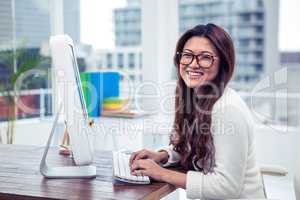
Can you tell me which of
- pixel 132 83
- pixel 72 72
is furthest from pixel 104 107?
pixel 72 72

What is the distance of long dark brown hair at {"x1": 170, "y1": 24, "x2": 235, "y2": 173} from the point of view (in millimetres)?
1419

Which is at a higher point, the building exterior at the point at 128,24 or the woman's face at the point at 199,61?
the building exterior at the point at 128,24

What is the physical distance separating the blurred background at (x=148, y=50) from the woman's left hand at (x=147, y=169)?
183 cm

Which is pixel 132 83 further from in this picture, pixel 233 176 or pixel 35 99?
pixel 233 176

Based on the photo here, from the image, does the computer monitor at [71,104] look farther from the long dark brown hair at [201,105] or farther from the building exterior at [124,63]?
the building exterior at [124,63]

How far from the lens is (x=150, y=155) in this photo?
1601 millimetres

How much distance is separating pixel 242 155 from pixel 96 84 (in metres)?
2.26

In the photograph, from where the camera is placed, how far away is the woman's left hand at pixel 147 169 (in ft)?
4.66

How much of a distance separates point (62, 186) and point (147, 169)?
0.97 ft

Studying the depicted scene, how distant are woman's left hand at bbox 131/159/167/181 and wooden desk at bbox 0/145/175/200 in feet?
0.10

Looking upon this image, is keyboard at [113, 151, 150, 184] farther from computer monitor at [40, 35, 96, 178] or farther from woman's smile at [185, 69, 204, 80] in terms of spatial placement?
woman's smile at [185, 69, 204, 80]

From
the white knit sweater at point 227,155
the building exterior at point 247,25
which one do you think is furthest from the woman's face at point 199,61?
the building exterior at point 247,25

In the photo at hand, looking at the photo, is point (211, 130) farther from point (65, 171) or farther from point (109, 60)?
point (109, 60)

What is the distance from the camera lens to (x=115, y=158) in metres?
1.66
